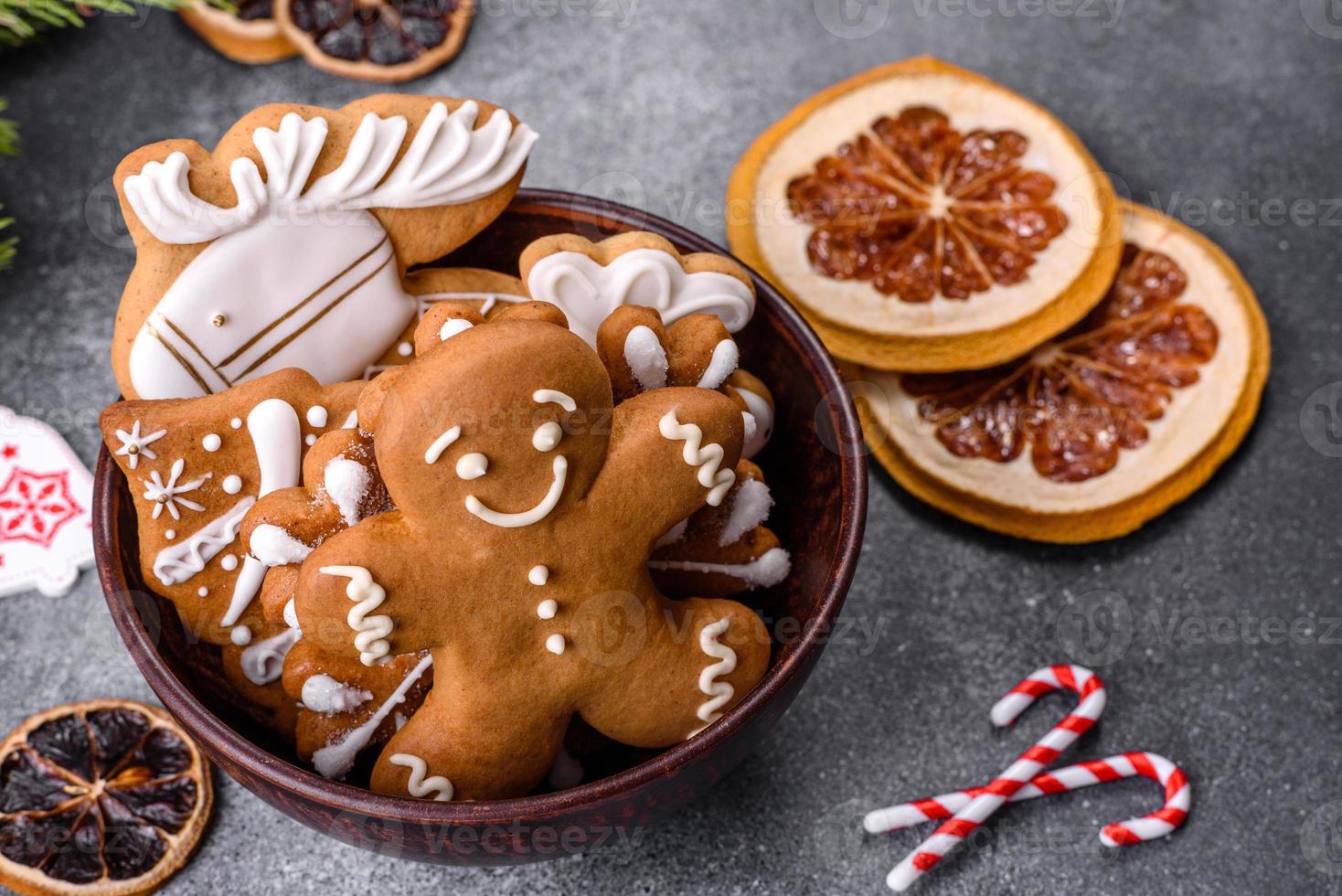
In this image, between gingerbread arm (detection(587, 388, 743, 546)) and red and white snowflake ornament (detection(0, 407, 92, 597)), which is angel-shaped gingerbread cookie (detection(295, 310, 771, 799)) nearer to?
gingerbread arm (detection(587, 388, 743, 546))

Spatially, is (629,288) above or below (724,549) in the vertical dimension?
above

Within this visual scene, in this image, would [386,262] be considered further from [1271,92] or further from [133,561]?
[1271,92]

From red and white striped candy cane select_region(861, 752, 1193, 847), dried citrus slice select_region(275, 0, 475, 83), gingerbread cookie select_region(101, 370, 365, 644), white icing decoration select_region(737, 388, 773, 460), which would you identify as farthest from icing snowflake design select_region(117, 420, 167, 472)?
dried citrus slice select_region(275, 0, 475, 83)

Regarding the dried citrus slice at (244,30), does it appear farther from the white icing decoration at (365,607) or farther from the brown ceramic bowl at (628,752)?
the white icing decoration at (365,607)

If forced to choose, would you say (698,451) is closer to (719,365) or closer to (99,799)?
(719,365)

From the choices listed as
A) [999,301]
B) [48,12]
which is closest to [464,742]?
[999,301]
